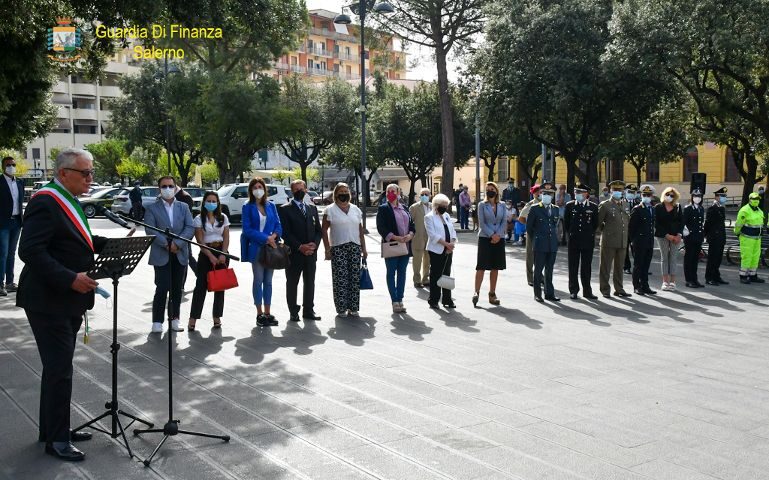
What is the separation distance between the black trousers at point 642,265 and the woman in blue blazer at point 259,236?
6.30 metres

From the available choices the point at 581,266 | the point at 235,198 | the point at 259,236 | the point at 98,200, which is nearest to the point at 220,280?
the point at 259,236

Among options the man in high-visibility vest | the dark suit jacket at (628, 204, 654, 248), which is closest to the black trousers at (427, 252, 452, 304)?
the dark suit jacket at (628, 204, 654, 248)

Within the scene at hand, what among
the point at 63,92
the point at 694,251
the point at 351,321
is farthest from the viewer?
the point at 63,92

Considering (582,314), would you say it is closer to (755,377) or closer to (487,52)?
(755,377)

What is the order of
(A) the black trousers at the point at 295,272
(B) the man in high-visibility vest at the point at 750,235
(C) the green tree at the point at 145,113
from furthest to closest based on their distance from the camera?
1. (C) the green tree at the point at 145,113
2. (B) the man in high-visibility vest at the point at 750,235
3. (A) the black trousers at the point at 295,272

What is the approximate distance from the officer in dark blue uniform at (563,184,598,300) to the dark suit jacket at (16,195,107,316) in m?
9.18

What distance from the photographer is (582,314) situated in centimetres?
1137

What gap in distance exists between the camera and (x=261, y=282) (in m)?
10.4

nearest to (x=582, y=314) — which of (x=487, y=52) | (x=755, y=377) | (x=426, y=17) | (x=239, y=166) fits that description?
(x=755, y=377)

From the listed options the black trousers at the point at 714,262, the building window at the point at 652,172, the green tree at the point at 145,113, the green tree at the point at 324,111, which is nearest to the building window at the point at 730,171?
the building window at the point at 652,172

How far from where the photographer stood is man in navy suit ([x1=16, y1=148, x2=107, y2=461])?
5.06 metres

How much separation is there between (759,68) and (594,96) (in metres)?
4.26

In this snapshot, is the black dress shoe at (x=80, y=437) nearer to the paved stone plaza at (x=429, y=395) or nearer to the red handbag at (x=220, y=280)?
the paved stone plaza at (x=429, y=395)

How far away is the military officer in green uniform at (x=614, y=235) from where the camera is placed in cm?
1330
